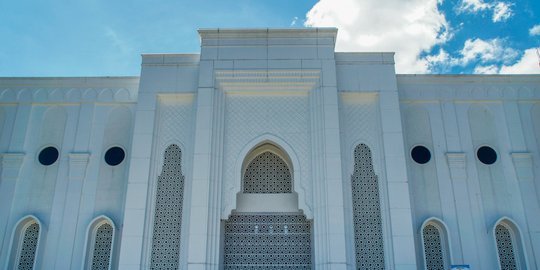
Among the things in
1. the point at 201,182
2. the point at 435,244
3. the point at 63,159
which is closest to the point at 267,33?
the point at 201,182

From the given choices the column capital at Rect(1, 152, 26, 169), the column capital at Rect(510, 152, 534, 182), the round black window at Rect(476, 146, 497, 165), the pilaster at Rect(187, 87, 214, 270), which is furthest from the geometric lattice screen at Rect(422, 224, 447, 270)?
the column capital at Rect(1, 152, 26, 169)

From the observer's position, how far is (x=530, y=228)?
9.31 m

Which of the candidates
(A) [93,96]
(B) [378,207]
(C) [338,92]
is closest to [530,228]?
(B) [378,207]

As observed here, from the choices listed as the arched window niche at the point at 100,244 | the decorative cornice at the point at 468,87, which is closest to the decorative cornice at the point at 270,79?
the decorative cornice at the point at 468,87

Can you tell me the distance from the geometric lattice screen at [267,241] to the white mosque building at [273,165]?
1.1 inches

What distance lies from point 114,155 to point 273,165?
359 centimetres

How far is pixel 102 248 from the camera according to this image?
30.7ft

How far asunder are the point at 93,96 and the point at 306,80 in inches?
197

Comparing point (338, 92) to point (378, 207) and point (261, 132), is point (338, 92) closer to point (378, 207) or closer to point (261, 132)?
point (261, 132)

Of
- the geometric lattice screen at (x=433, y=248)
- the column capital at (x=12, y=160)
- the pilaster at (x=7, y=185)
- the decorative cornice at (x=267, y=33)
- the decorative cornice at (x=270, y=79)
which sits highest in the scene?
the decorative cornice at (x=267, y=33)

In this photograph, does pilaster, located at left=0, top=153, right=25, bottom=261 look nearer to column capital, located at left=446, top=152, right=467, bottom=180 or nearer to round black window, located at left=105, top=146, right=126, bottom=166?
round black window, located at left=105, top=146, right=126, bottom=166

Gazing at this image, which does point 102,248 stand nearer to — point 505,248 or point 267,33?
point 267,33

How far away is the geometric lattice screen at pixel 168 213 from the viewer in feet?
28.6

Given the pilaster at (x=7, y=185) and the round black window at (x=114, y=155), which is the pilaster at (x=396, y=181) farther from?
the pilaster at (x=7, y=185)
